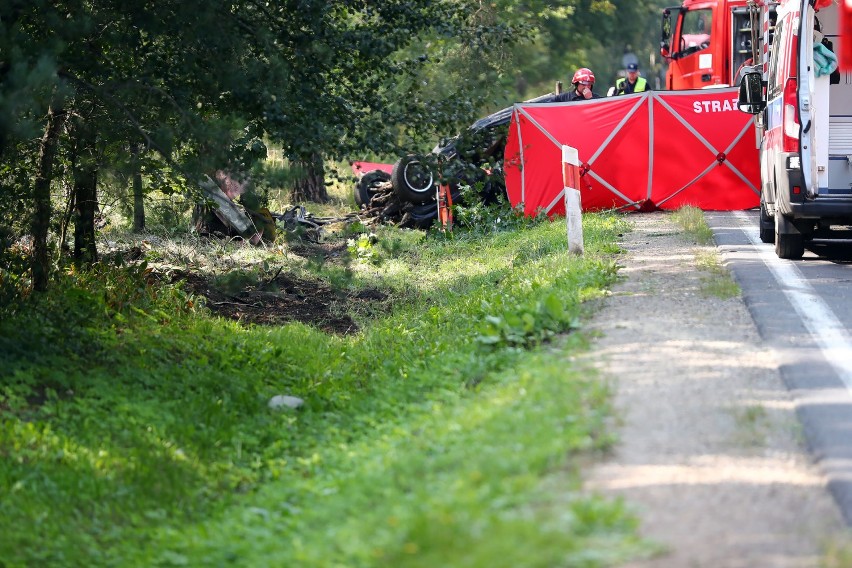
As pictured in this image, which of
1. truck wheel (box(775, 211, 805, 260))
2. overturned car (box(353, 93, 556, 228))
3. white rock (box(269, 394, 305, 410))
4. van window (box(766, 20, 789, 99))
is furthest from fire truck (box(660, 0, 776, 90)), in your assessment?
white rock (box(269, 394, 305, 410))

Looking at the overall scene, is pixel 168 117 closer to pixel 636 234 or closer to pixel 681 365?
pixel 681 365

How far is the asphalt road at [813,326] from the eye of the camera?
18.2 ft

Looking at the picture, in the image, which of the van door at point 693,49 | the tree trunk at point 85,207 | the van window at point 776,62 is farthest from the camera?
the van door at point 693,49

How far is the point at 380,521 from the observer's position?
4.81m

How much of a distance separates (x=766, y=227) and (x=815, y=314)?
4.78 m

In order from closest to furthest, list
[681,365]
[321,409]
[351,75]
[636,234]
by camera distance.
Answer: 1. [681,365]
2. [321,409]
3. [351,75]
4. [636,234]

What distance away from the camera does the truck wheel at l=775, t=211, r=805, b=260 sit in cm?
1180

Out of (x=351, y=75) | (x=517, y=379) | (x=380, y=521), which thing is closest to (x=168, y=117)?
(x=351, y=75)

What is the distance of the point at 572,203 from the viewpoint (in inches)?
468

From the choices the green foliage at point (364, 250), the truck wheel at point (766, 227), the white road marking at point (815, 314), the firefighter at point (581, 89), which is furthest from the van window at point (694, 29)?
the white road marking at point (815, 314)

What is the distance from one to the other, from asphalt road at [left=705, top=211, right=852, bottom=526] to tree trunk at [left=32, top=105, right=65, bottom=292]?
5.90m

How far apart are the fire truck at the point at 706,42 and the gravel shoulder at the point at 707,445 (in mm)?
13085

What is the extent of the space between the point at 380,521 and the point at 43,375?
16.4ft

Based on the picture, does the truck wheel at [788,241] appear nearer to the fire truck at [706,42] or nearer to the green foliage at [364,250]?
the green foliage at [364,250]
